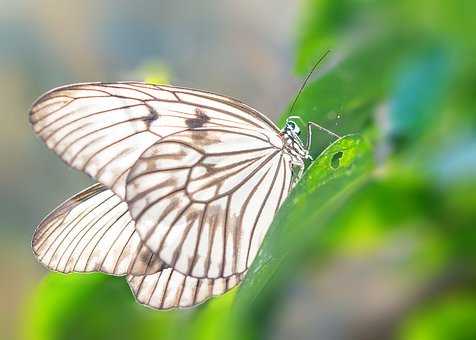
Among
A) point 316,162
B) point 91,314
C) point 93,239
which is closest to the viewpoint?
point 316,162

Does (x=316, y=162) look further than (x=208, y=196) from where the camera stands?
No

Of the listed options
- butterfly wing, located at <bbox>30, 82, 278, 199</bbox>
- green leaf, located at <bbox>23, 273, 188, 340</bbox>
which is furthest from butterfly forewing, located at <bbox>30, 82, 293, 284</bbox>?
green leaf, located at <bbox>23, 273, 188, 340</bbox>

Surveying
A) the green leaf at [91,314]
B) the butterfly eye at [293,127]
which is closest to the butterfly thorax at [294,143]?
the butterfly eye at [293,127]

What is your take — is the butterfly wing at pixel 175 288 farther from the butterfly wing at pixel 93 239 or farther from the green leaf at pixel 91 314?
the green leaf at pixel 91 314

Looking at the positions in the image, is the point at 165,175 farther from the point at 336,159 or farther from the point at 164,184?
the point at 336,159

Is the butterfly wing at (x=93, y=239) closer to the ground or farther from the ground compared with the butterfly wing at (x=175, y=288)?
farther from the ground

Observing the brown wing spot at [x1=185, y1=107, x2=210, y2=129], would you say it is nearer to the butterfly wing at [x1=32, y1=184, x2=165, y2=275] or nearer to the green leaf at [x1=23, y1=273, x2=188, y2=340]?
the butterfly wing at [x1=32, y1=184, x2=165, y2=275]

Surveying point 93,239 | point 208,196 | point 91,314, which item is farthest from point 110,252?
point 91,314
